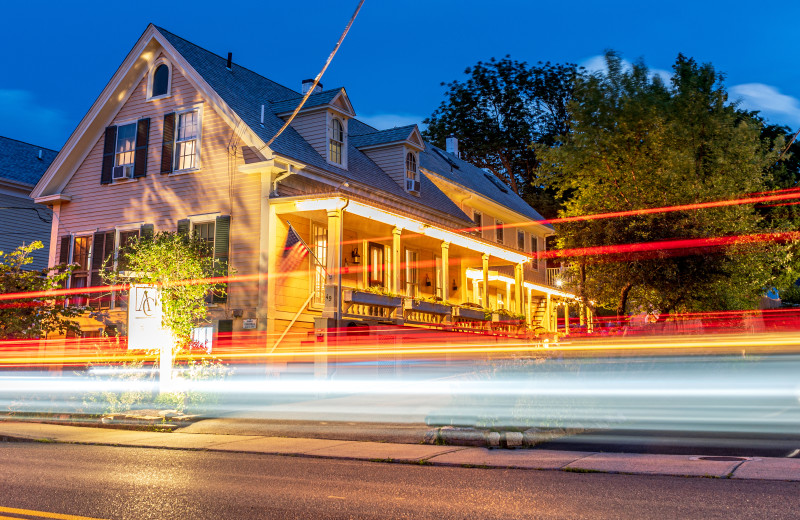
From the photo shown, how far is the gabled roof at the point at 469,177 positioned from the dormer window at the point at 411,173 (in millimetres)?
3329

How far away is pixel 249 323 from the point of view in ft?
66.5

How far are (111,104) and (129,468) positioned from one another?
18.0 meters

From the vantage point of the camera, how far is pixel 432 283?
28844 millimetres

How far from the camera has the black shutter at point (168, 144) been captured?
22.8m

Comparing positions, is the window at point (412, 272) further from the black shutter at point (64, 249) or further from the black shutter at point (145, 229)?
the black shutter at point (64, 249)

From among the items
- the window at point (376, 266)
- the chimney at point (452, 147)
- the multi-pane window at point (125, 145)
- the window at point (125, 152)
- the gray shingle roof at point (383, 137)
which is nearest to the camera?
the window at point (125, 152)

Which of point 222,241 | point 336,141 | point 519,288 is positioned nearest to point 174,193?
point 222,241

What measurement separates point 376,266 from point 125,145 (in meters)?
9.29

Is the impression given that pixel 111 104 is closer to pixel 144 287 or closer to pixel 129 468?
pixel 144 287

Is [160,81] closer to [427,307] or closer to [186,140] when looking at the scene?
[186,140]

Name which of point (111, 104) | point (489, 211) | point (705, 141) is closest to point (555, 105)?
point (489, 211)

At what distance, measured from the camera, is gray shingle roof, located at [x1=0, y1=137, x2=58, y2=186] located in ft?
94.3

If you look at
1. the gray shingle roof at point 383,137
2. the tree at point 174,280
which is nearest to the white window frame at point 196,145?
Result: the tree at point 174,280

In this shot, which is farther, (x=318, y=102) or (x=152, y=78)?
(x=152, y=78)
